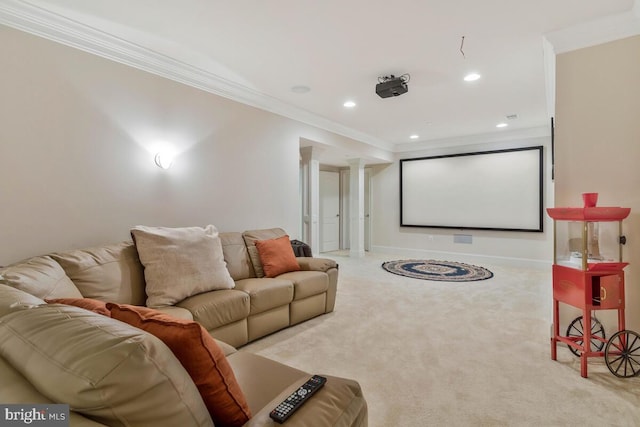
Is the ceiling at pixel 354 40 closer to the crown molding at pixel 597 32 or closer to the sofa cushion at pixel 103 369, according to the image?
the crown molding at pixel 597 32

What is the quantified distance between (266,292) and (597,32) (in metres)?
Result: 3.37

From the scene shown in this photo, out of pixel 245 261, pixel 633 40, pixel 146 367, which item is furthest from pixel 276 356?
pixel 633 40

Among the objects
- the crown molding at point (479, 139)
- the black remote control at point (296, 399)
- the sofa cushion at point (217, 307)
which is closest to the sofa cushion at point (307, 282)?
the sofa cushion at point (217, 307)

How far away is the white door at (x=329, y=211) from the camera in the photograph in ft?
25.9

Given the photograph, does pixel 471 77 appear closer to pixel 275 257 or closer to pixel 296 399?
pixel 275 257

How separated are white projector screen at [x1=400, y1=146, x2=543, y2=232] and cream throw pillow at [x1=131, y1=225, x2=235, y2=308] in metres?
5.37

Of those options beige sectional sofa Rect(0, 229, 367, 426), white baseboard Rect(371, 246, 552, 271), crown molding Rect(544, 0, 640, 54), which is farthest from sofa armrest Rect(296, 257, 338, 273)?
white baseboard Rect(371, 246, 552, 271)

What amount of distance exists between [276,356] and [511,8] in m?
3.13

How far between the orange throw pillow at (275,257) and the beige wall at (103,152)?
62 cm

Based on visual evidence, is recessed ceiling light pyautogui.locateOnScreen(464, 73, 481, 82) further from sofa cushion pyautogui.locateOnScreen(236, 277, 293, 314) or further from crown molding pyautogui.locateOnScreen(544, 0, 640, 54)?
sofa cushion pyautogui.locateOnScreen(236, 277, 293, 314)

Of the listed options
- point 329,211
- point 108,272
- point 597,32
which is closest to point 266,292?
point 108,272

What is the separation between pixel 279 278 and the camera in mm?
3055

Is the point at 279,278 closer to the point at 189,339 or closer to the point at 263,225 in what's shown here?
the point at 263,225

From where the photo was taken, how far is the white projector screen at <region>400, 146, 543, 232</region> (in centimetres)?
578
